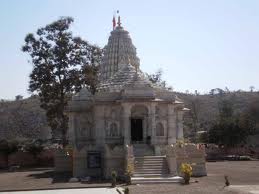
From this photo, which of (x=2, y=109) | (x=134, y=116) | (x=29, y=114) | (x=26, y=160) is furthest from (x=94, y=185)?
(x=2, y=109)

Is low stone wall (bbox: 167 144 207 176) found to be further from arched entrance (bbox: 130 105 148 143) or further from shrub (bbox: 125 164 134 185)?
arched entrance (bbox: 130 105 148 143)

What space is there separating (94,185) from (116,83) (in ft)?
41.6

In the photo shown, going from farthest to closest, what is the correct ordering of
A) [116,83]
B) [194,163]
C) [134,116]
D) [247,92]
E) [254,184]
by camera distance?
[247,92] < [116,83] < [134,116] < [194,163] < [254,184]

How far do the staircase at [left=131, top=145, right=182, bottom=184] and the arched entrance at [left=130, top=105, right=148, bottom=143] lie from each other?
2981 millimetres

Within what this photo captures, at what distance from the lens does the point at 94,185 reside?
28.1 metres

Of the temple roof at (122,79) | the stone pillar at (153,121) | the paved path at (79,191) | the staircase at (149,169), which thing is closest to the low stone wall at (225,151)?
the temple roof at (122,79)

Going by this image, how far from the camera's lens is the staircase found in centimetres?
2858

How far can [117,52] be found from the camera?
49469 mm

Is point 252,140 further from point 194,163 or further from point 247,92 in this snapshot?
point 247,92

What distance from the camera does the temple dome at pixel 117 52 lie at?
48.9 meters

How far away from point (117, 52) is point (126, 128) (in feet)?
50.4

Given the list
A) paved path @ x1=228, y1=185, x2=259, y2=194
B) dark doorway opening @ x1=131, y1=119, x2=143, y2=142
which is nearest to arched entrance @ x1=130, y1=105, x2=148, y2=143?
dark doorway opening @ x1=131, y1=119, x2=143, y2=142

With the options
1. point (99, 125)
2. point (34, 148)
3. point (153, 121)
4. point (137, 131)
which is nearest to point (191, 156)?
point (153, 121)

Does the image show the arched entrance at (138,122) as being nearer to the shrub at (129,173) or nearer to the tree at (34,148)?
the shrub at (129,173)
